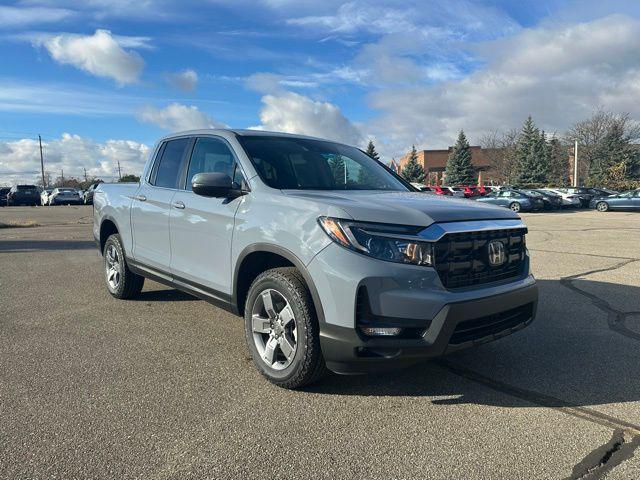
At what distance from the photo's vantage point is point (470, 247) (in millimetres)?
3314

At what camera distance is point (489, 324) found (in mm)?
3393

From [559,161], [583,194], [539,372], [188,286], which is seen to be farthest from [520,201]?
[559,161]

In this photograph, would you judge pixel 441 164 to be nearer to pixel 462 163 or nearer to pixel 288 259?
pixel 462 163

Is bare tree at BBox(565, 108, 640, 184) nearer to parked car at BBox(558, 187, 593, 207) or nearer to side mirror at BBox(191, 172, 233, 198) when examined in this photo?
parked car at BBox(558, 187, 593, 207)

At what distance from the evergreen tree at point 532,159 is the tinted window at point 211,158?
55903mm

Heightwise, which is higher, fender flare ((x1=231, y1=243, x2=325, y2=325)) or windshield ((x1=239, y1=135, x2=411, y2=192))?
windshield ((x1=239, y1=135, x2=411, y2=192))

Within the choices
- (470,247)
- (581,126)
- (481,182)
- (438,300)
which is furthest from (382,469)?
(481,182)

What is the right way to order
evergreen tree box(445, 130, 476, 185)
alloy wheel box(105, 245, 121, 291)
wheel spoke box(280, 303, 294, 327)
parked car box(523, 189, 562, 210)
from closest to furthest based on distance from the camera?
wheel spoke box(280, 303, 294, 327) → alloy wheel box(105, 245, 121, 291) → parked car box(523, 189, 562, 210) → evergreen tree box(445, 130, 476, 185)

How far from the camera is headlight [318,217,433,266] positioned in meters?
3.05

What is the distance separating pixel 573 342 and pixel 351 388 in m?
2.34

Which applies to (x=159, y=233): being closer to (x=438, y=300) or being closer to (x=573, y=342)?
(x=438, y=300)

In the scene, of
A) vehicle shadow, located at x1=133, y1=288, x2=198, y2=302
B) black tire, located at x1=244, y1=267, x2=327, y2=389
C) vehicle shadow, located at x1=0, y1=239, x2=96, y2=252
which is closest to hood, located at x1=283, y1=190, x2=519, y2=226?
black tire, located at x1=244, y1=267, x2=327, y2=389

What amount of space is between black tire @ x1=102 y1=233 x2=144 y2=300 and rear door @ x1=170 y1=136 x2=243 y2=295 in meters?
1.44

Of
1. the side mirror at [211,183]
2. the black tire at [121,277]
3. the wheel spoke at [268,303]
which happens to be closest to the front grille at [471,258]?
the wheel spoke at [268,303]
